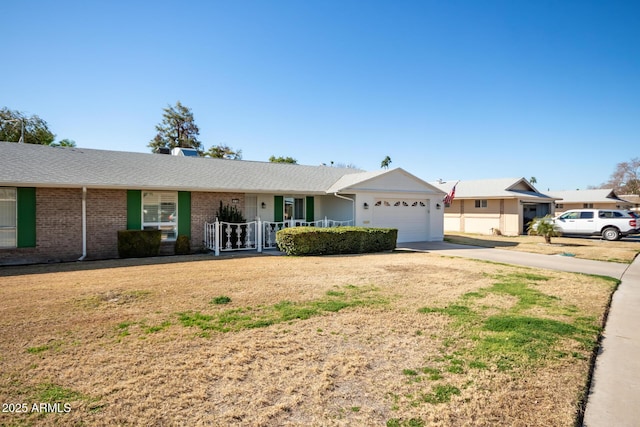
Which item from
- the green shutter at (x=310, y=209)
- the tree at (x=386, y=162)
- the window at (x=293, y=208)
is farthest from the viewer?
the tree at (x=386, y=162)

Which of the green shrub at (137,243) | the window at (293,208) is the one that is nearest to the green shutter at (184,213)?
the green shrub at (137,243)

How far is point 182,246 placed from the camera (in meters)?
13.8

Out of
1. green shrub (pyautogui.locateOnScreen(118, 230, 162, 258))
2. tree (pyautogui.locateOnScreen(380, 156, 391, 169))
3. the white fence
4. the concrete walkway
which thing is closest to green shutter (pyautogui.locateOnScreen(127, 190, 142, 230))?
green shrub (pyautogui.locateOnScreen(118, 230, 162, 258))

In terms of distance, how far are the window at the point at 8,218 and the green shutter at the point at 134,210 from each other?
3.34 metres

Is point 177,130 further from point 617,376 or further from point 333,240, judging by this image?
point 617,376

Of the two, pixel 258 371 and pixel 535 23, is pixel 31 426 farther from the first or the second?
pixel 535 23

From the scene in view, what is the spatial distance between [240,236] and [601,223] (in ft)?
67.4

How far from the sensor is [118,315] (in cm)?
563

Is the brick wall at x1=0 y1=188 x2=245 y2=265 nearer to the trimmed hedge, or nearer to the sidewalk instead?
the trimmed hedge

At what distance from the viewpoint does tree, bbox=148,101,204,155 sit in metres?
43.8

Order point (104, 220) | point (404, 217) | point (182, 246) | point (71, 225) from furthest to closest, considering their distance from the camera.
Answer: point (404, 217) → point (182, 246) → point (104, 220) → point (71, 225)

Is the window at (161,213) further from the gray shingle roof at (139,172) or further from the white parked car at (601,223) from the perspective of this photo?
the white parked car at (601,223)

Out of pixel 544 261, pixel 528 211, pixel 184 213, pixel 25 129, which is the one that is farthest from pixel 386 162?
pixel 184 213

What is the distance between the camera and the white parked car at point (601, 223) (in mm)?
19562
